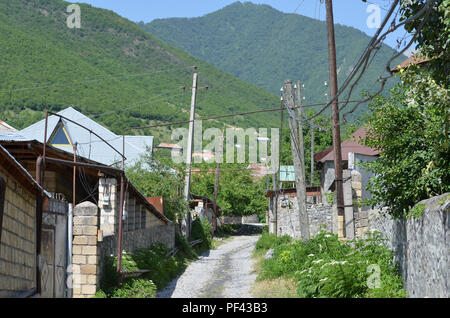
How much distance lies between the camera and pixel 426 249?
9352 mm

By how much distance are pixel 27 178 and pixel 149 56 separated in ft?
441

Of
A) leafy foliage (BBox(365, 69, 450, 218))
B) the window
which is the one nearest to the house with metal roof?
the window

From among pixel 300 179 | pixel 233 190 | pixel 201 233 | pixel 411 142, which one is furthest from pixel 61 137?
pixel 233 190

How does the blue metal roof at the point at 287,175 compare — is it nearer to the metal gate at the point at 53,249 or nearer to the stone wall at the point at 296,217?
the stone wall at the point at 296,217

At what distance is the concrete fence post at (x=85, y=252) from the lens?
1366cm

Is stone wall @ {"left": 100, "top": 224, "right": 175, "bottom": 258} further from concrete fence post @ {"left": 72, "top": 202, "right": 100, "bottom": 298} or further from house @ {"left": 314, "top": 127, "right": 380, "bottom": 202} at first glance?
house @ {"left": 314, "top": 127, "right": 380, "bottom": 202}

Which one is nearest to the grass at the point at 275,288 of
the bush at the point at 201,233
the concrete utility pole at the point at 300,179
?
the concrete utility pole at the point at 300,179

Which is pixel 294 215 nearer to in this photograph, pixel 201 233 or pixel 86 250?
pixel 201 233

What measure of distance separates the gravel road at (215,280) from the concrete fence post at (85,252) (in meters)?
2.78

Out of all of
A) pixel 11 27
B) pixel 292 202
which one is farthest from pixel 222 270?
pixel 11 27

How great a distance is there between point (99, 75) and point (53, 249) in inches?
3496

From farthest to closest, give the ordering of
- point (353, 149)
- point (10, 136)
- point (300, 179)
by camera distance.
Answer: point (353, 149)
point (300, 179)
point (10, 136)

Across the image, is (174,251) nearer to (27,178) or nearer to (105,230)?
(105,230)
